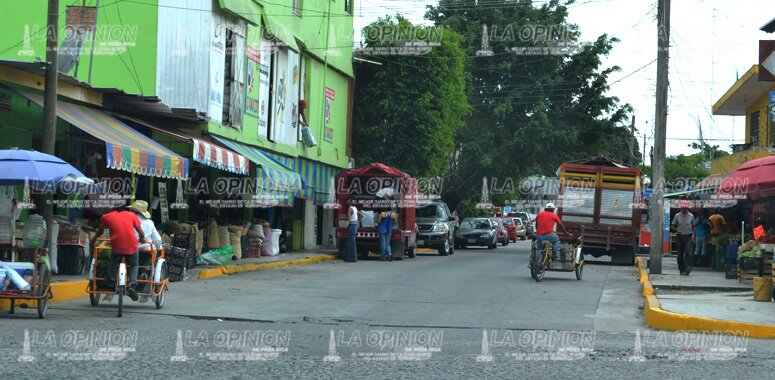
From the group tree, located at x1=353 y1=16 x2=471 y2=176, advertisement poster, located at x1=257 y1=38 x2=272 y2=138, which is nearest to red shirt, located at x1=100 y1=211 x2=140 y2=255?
advertisement poster, located at x1=257 y1=38 x2=272 y2=138

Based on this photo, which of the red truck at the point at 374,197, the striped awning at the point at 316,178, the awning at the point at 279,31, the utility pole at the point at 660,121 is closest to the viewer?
the utility pole at the point at 660,121

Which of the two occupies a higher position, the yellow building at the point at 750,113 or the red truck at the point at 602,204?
the yellow building at the point at 750,113

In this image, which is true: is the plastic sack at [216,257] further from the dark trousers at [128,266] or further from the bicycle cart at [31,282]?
the bicycle cart at [31,282]

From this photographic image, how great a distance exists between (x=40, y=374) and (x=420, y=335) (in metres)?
4.89

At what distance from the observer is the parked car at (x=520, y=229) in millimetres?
66094

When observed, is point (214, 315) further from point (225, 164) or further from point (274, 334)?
point (225, 164)

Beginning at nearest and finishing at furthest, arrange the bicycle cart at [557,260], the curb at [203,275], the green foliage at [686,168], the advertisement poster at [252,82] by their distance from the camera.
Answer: the curb at [203,275]
the bicycle cart at [557,260]
the advertisement poster at [252,82]
the green foliage at [686,168]

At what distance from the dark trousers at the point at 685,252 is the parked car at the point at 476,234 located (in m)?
21.8

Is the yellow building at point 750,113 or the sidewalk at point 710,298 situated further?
the yellow building at point 750,113

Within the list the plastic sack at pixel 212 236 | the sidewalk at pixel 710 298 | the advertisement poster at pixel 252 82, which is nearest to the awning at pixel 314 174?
the advertisement poster at pixel 252 82

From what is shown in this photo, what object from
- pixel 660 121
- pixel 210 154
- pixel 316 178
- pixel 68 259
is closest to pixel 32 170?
pixel 68 259

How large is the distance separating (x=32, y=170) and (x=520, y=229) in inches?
2215

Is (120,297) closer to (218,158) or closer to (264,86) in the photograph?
(218,158)

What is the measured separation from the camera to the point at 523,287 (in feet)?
65.2
